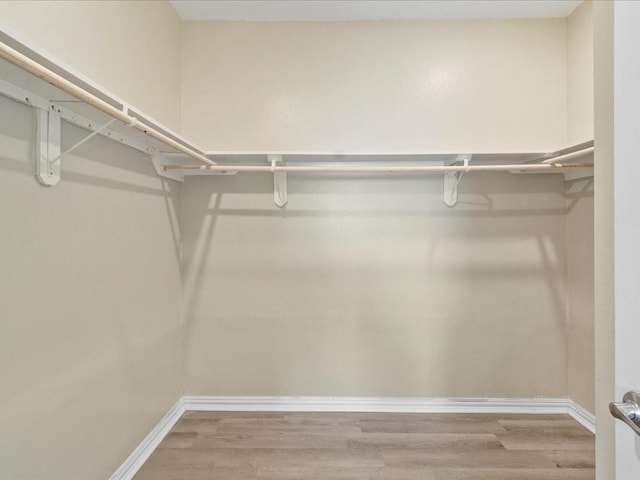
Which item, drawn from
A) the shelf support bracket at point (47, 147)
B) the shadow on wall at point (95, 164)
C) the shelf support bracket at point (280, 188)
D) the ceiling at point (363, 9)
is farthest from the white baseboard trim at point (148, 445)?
the ceiling at point (363, 9)

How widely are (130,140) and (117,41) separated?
1.43 ft

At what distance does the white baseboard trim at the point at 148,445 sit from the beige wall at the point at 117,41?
5.54 feet

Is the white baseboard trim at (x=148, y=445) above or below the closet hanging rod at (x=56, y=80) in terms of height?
below

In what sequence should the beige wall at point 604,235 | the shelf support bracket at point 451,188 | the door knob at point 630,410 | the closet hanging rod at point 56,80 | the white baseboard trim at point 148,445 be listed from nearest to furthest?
1. the door knob at point 630,410
2. the beige wall at point 604,235
3. the closet hanging rod at point 56,80
4. the white baseboard trim at point 148,445
5. the shelf support bracket at point 451,188

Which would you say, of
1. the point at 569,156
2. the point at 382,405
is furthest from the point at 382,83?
the point at 382,405

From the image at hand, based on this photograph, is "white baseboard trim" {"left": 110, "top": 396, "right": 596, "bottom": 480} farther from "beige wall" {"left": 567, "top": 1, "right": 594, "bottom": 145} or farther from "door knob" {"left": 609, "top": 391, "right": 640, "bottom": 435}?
"door knob" {"left": 609, "top": 391, "right": 640, "bottom": 435}

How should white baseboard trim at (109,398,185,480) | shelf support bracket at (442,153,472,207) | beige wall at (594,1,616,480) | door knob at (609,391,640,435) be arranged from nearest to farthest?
door knob at (609,391,640,435)
beige wall at (594,1,616,480)
white baseboard trim at (109,398,185,480)
shelf support bracket at (442,153,472,207)

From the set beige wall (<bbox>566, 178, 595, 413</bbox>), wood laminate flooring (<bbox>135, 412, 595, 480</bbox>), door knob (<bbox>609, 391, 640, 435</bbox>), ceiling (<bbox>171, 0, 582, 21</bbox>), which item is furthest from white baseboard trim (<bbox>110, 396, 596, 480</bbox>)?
ceiling (<bbox>171, 0, 582, 21</bbox>)

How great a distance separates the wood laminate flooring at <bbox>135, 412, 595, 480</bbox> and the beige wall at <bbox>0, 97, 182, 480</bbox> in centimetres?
30

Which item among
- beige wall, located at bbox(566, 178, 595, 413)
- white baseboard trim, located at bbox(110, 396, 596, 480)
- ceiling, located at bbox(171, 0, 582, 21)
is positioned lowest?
white baseboard trim, located at bbox(110, 396, 596, 480)

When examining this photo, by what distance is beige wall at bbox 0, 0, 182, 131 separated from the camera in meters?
1.25

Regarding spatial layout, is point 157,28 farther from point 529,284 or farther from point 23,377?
point 529,284

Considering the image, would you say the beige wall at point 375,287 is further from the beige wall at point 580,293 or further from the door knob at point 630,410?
the door knob at point 630,410

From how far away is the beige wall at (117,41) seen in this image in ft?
4.10
